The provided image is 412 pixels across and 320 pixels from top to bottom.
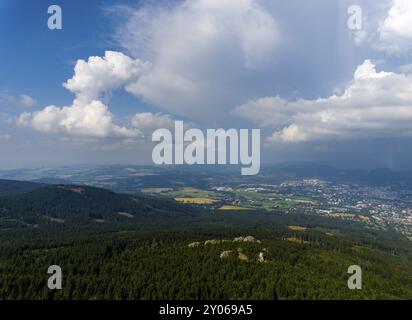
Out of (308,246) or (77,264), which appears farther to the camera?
(308,246)
